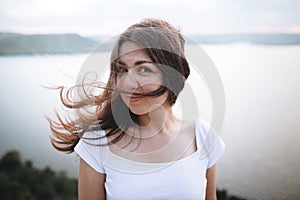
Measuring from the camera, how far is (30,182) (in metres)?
1.46

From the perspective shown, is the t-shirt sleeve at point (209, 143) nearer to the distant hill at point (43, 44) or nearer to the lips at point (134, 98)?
the lips at point (134, 98)

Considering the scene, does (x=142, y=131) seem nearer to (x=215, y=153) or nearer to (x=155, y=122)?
(x=155, y=122)

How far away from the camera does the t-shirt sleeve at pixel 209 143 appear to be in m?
0.95

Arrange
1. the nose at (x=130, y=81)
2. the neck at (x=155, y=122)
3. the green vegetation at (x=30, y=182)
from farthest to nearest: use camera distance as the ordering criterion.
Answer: the green vegetation at (x=30, y=182)
the neck at (x=155, y=122)
the nose at (x=130, y=81)

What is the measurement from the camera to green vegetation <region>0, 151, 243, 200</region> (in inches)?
56.6

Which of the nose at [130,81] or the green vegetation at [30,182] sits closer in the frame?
the nose at [130,81]

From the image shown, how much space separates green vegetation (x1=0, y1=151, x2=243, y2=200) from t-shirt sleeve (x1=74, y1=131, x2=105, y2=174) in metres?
0.62

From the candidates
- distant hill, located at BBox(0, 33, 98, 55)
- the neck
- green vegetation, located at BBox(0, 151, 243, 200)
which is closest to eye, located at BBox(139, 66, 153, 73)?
the neck

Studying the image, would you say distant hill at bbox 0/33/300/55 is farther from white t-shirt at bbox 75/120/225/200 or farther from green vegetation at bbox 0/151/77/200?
green vegetation at bbox 0/151/77/200

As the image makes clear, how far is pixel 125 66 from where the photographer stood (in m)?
0.81

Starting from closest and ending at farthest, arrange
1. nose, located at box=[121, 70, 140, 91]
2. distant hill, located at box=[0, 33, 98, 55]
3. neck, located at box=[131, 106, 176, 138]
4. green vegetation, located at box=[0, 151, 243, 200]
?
nose, located at box=[121, 70, 140, 91], neck, located at box=[131, 106, 176, 138], distant hill, located at box=[0, 33, 98, 55], green vegetation, located at box=[0, 151, 243, 200]

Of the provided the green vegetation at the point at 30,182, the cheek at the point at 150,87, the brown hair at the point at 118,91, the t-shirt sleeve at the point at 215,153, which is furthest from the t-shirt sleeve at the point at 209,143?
the green vegetation at the point at 30,182

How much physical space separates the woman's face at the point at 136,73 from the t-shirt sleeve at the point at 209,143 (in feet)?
0.71

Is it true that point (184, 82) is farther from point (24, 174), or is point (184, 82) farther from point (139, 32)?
point (24, 174)
